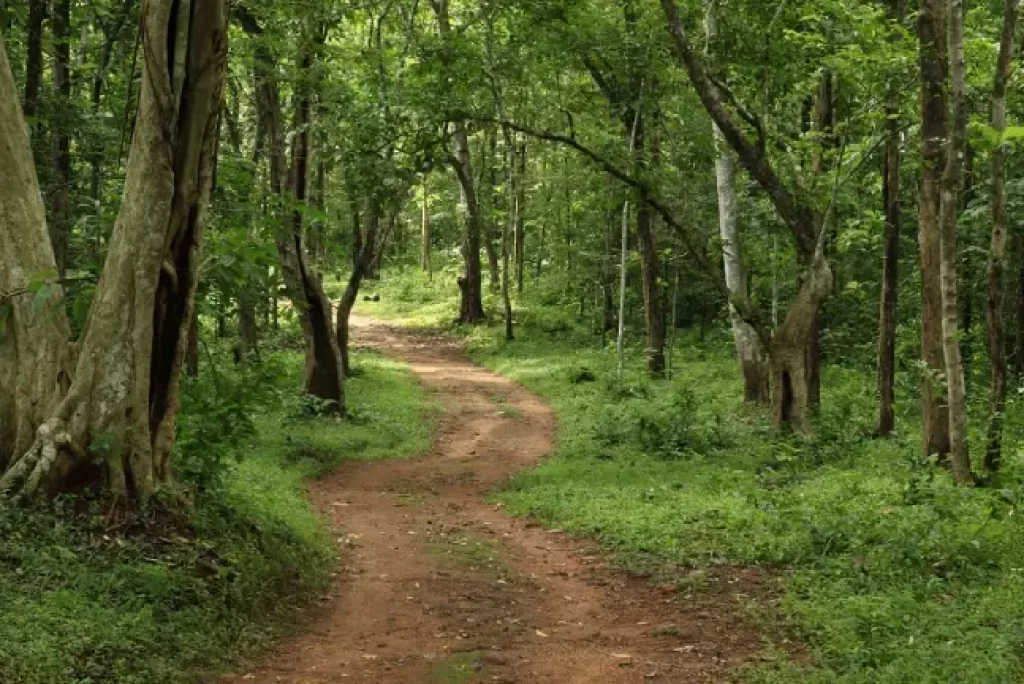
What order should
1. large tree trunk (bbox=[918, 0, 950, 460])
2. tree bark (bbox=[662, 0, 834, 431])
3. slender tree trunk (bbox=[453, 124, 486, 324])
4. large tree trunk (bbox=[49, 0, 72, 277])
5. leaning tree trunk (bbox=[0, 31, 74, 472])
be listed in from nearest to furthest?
leaning tree trunk (bbox=[0, 31, 74, 472]), large tree trunk (bbox=[918, 0, 950, 460]), large tree trunk (bbox=[49, 0, 72, 277]), tree bark (bbox=[662, 0, 834, 431]), slender tree trunk (bbox=[453, 124, 486, 324])

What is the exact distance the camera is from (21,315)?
6898 millimetres

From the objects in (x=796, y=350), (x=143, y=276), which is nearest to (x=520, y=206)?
(x=796, y=350)

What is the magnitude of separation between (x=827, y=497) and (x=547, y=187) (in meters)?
21.7

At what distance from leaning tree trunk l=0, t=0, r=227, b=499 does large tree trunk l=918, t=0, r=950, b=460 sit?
6967 mm

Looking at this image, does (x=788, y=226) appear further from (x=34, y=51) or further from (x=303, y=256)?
(x=34, y=51)

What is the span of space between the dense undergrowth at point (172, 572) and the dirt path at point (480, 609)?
0.35 m

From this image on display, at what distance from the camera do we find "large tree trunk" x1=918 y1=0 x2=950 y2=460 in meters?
10.0

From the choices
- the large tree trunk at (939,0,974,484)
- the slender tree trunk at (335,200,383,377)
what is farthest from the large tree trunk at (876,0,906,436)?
the slender tree trunk at (335,200,383,377)

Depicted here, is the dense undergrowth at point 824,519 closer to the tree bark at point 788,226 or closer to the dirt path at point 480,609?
the dirt path at point 480,609

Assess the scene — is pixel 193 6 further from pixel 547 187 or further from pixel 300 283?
pixel 547 187

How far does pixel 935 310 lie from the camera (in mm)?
10422

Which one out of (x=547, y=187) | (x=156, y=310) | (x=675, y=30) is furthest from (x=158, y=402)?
(x=547, y=187)

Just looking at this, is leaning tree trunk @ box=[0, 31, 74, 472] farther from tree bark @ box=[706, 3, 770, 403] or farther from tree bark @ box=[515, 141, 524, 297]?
tree bark @ box=[515, 141, 524, 297]

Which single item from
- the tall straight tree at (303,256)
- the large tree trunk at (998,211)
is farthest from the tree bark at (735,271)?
the tall straight tree at (303,256)
